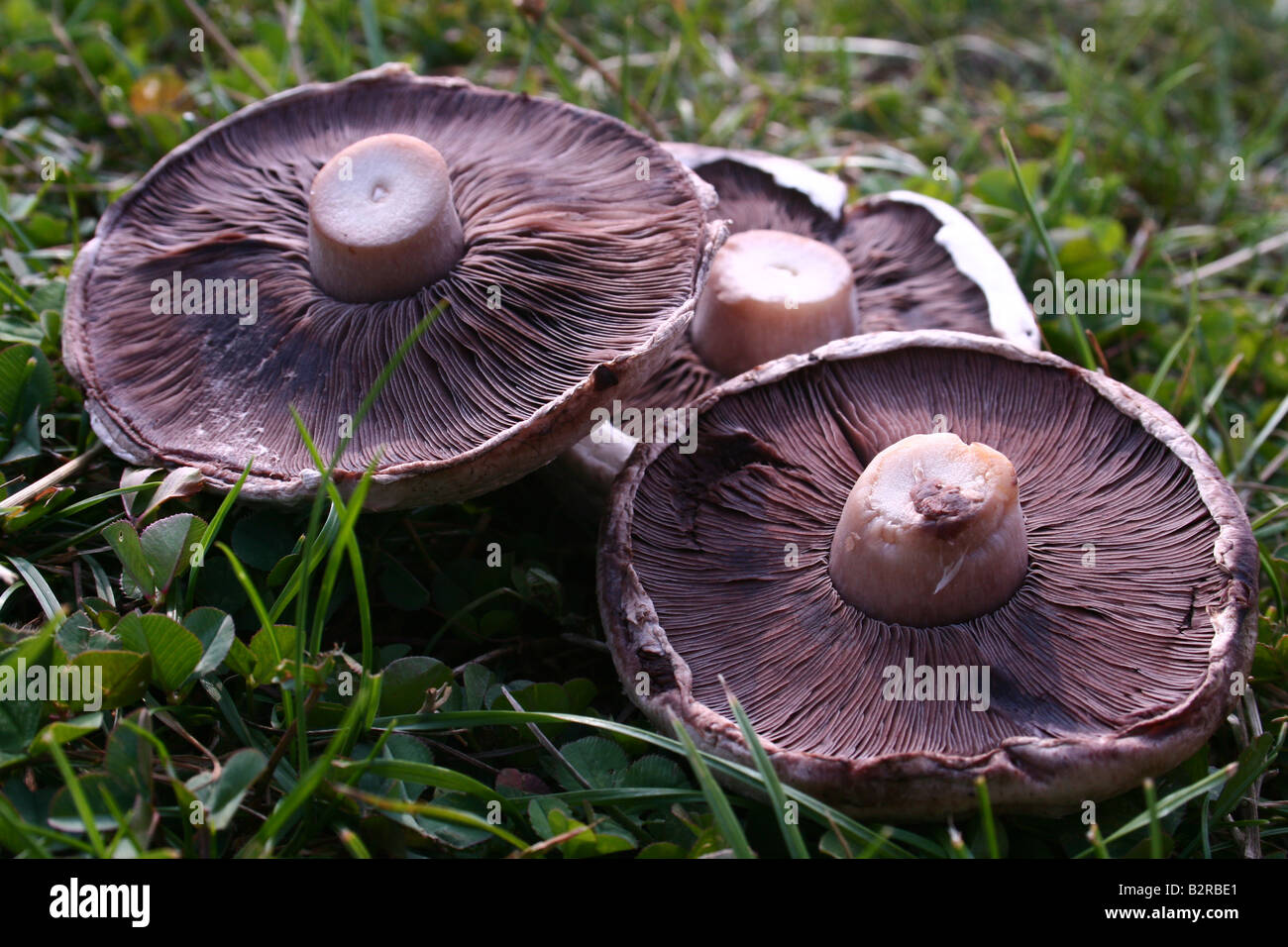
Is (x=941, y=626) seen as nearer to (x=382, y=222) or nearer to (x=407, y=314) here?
(x=407, y=314)

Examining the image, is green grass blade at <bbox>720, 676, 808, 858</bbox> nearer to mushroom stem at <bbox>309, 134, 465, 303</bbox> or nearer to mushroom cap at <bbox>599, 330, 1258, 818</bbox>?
mushroom cap at <bbox>599, 330, 1258, 818</bbox>

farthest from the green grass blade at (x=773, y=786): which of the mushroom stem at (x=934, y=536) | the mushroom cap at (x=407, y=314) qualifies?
the mushroom cap at (x=407, y=314)

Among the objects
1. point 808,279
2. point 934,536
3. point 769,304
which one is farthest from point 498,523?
point 934,536

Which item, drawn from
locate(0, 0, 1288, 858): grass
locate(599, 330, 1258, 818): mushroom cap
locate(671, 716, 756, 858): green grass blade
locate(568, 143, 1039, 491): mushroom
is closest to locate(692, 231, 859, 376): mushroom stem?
locate(568, 143, 1039, 491): mushroom

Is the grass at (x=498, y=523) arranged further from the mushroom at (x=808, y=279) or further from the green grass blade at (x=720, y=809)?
the mushroom at (x=808, y=279)
